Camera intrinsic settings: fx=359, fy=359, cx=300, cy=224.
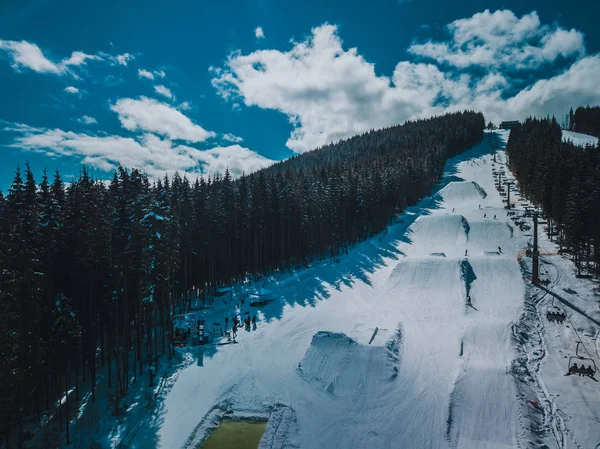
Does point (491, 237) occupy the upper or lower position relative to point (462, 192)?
lower

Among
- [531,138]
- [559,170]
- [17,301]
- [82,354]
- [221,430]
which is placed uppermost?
[531,138]

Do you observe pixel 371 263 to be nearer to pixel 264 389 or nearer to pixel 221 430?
pixel 264 389

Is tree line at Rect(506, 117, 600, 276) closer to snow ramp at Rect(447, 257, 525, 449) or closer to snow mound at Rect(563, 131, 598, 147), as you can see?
snow ramp at Rect(447, 257, 525, 449)

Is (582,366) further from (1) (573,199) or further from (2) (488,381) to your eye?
(1) (573,199)

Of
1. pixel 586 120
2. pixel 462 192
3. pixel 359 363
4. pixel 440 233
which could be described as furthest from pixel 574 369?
pixel 586 120

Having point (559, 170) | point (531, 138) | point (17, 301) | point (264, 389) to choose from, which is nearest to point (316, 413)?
point (264, 389)

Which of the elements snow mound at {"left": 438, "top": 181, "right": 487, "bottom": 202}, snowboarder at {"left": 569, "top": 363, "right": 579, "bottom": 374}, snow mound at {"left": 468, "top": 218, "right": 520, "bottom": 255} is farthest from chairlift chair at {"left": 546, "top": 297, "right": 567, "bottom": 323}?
snow mound at {"left": 438, "top": 181, "right": 487, "bottom": 202}

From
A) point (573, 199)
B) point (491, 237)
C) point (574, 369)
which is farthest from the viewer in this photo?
point (491, 237)
